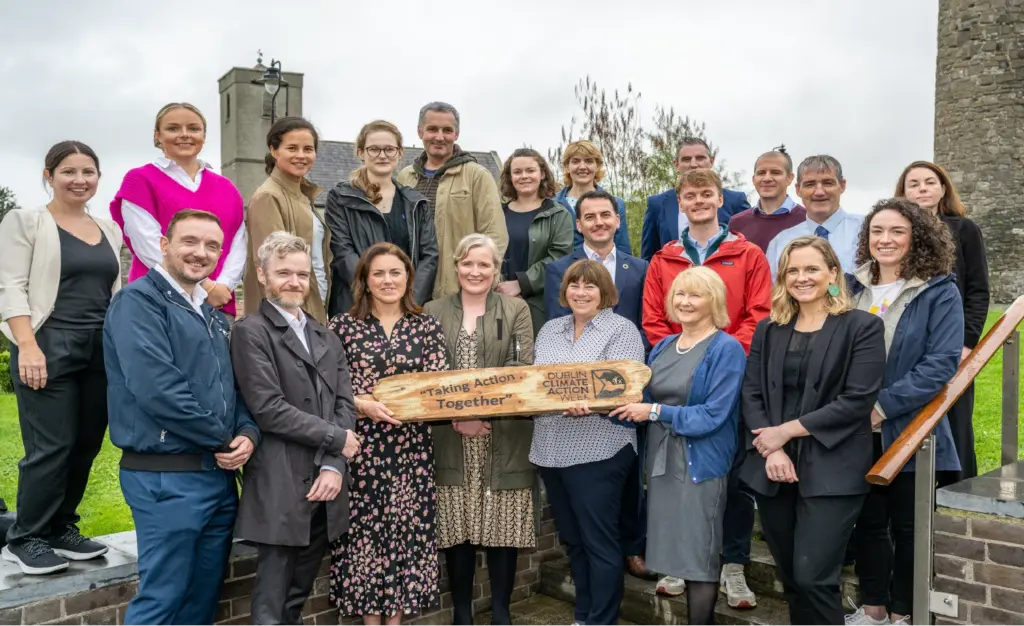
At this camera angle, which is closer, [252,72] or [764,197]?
[764,197]

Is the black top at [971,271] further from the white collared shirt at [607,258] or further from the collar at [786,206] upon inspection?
the white collared shirt at [607,258]

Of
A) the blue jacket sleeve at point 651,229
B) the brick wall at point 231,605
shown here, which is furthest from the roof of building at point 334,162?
the brick wall at point 231,605

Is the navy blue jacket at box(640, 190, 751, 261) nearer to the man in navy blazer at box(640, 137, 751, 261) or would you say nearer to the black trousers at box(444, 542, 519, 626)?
the man in navy blazer at box(640, 137, 751, 261)

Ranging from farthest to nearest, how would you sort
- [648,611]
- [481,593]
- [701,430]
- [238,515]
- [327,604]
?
[481,593], [648,611], [327,604], [701,430], [238,515]

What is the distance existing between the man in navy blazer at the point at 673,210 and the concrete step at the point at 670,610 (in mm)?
2111

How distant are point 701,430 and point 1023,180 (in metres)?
20.6

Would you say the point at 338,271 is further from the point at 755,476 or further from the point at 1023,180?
the point at 1023,180

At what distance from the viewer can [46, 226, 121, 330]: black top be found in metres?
3.88

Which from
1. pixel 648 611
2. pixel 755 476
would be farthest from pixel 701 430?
pixel 648 611

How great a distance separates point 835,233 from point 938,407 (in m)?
1.62

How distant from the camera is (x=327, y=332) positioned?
391cm

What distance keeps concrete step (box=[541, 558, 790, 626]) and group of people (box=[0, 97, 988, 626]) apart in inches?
3.8

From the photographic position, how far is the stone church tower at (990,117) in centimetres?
2012

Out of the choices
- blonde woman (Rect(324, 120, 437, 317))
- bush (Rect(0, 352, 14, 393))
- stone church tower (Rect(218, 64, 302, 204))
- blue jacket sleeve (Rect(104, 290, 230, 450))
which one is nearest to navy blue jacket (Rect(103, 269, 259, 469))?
blue jacket sleeve (Rect(104, 290, 230, 450))
